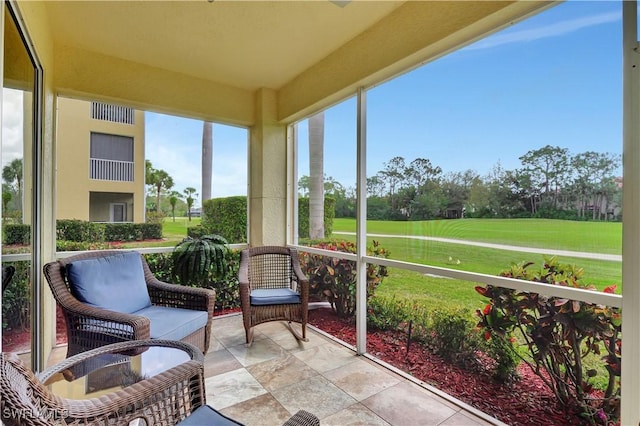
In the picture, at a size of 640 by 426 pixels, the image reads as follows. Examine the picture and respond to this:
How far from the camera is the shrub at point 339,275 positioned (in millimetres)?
2893

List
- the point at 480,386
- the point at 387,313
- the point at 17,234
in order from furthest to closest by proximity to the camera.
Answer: the point at 387,313
the point at 480,386
the point at 17,234

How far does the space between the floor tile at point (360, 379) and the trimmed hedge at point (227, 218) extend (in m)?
2.25

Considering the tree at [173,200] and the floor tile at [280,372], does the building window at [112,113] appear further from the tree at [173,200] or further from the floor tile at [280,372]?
the floor tile at [280,372]

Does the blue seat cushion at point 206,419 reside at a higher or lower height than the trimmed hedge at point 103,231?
lower

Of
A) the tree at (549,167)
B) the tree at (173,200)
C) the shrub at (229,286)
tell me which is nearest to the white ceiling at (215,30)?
the tree at (173,200)

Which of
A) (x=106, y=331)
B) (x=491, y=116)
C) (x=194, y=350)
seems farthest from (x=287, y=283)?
(x=491, y=116)

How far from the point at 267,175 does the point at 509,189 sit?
278cm

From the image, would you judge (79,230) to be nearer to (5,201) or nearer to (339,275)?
(5,201)

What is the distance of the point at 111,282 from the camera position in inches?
90.9

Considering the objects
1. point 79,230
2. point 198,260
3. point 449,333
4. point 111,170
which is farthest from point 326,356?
point 111,170

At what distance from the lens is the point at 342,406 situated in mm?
2023

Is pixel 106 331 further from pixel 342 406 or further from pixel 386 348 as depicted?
pixel 386 348

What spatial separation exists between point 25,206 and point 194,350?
176 cm

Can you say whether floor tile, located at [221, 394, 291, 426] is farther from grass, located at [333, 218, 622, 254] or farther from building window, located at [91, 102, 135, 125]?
building window, located at [91, 102, 135, 125]
